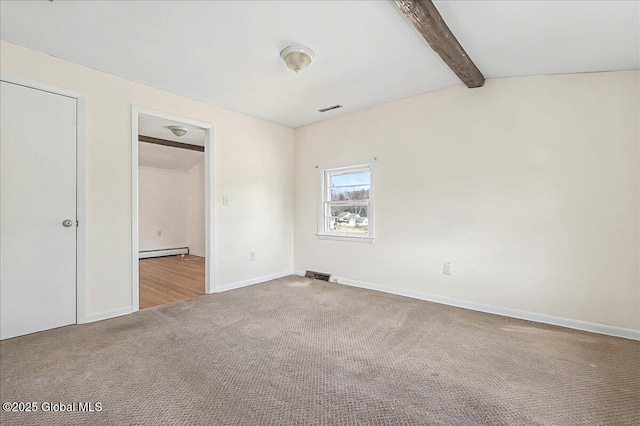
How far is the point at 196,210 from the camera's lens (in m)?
7.02

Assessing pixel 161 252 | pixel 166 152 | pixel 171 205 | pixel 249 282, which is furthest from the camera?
pixel 171 205

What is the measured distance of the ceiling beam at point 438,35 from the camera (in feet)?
5.83

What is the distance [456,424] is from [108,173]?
3.34 metres

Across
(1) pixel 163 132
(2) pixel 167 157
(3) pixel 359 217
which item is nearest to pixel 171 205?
(2) pixel 167 157

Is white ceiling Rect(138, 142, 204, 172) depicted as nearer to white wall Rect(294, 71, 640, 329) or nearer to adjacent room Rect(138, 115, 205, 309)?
adjacent room Rect(138, 115, 205, 309)

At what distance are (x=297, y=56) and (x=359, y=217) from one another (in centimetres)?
228

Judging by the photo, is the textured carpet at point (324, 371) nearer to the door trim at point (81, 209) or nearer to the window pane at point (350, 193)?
the door trim at point (81, 209)

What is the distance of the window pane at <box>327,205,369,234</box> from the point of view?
4.05 m

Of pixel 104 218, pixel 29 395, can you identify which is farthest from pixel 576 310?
pixel 104 218

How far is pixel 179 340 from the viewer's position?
2328 millimetres

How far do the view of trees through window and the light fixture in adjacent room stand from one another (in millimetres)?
1841

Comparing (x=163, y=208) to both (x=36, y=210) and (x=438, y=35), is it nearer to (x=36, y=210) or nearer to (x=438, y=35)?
(x=36, y=210)

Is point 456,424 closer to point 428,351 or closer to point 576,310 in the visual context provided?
point 428,351

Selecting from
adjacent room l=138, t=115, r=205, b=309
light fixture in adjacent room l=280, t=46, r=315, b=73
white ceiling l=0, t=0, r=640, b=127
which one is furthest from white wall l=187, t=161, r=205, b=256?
light fixture in adjacent room l=280, t=46, r=315, b=73
